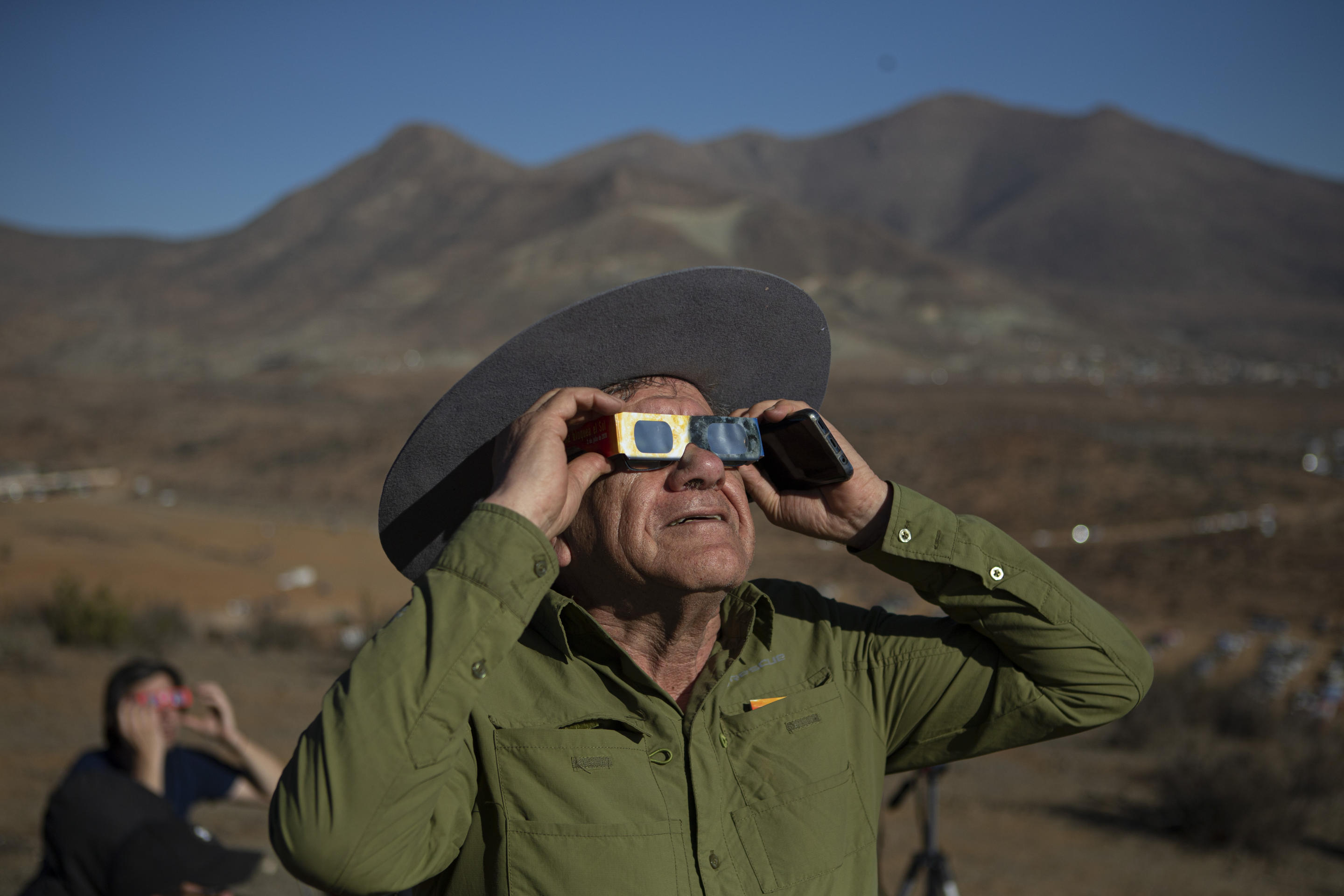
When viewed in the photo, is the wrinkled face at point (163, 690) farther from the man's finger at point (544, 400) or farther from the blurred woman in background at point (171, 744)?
the man's finger at point (544, 400)

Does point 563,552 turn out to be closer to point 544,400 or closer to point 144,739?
point 544,400

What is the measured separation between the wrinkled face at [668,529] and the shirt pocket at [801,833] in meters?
0.37

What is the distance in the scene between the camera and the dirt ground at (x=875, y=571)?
660cm

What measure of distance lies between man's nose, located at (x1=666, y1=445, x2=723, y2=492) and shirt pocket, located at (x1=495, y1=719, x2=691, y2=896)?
17.3 inches

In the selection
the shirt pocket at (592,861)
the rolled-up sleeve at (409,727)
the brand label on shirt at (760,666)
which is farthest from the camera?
the brand label on shirt at (760,666)

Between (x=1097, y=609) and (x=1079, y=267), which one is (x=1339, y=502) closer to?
(x=1097, y=609)

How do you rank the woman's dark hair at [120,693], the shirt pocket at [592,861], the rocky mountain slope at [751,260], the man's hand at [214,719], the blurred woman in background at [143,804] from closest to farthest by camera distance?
the shirt pocket at [592,861] < the blurred woman in background at [143,804] < the man's hand at [214,719] < the woman's dark hair at [120,693] < the rocky mountain slope at [751,260]

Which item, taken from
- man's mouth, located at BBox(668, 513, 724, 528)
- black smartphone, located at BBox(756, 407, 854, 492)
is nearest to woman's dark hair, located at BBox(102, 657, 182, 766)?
man's mouth, located at BBox(668, 513, 724, 528)

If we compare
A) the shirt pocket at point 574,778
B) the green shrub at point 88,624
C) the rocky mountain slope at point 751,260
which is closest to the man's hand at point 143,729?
the shirt pocket at point 574,778

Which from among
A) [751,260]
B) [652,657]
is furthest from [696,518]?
[751,260]

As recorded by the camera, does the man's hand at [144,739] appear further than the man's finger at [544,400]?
Yes

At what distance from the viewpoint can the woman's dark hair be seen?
2.85 metres

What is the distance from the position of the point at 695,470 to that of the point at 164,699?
1.88m

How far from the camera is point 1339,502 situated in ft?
71.1
